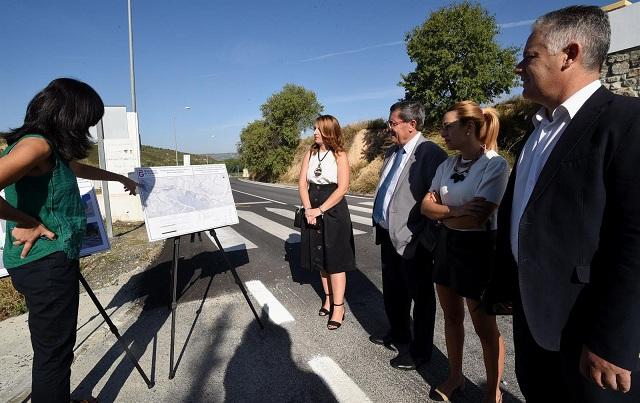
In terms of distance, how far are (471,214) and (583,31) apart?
104 centimetres

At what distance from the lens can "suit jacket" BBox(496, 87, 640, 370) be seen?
114cm

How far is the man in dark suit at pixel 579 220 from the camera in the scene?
1149 mm

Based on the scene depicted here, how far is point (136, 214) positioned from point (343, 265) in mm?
8630

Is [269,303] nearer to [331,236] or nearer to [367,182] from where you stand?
[331,236]

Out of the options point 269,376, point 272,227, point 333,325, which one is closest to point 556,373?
point 269,376

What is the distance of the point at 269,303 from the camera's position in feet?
13.6

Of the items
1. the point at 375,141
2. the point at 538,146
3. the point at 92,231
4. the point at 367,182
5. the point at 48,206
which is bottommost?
the point at 367,182

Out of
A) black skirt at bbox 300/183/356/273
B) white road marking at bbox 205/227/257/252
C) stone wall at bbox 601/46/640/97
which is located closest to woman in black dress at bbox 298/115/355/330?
black skirt at bbox 300/183/356/273

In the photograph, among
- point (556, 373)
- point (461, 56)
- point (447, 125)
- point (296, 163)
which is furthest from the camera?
point (296, 163)

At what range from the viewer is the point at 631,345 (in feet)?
3.76

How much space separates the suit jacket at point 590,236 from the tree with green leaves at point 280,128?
35528 millimetres

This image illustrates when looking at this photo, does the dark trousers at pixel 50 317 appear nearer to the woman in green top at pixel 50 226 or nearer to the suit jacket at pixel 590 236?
the woman in green top at pixel 50 226

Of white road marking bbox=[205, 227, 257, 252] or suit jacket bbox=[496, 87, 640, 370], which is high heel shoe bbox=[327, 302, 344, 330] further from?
white road marking bbox=[205, 227, 257, 252]

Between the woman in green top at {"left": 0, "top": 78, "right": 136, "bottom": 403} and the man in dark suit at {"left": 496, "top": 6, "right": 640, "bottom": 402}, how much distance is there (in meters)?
2.23
